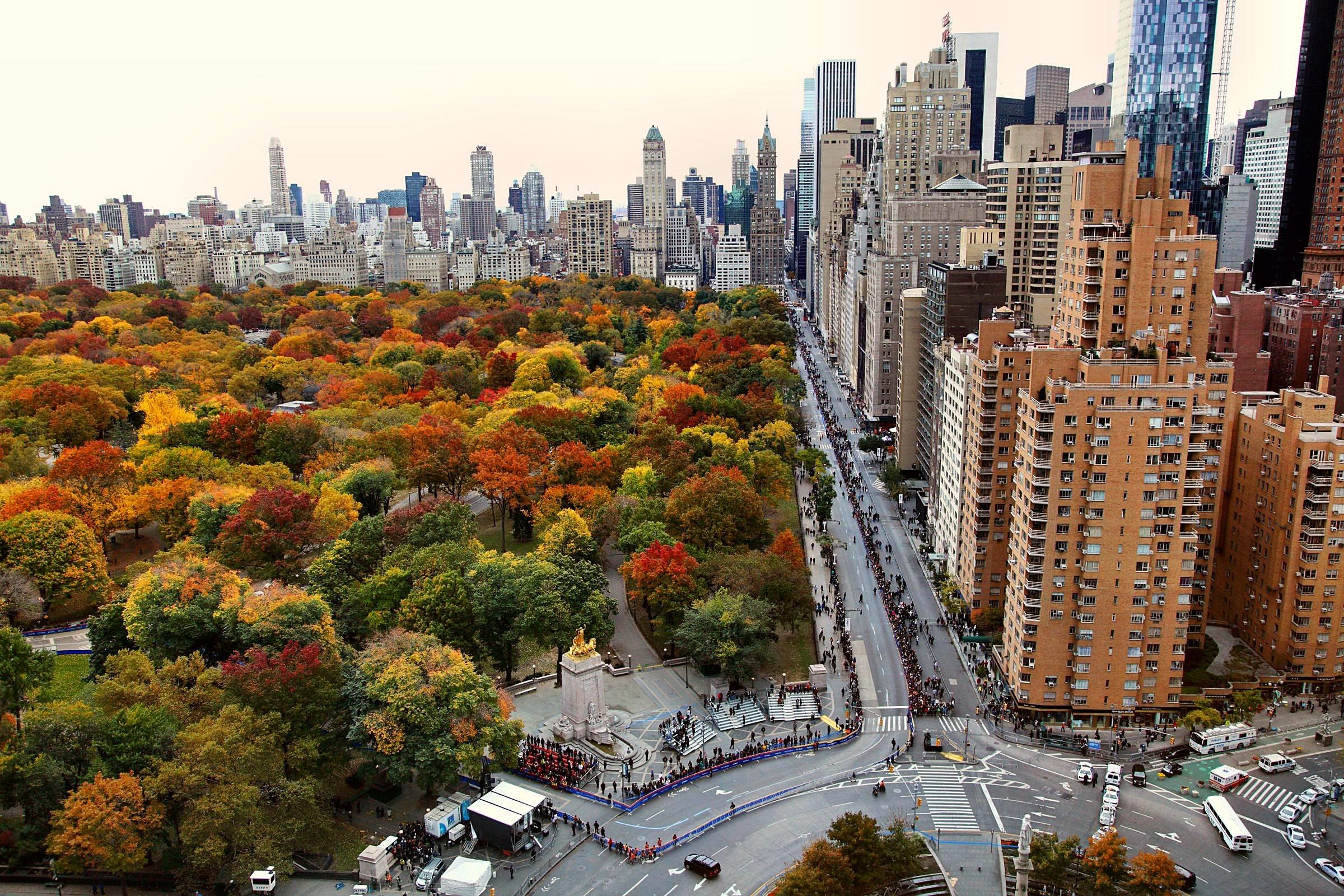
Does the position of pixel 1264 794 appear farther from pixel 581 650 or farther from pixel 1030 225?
pixel 1030 225

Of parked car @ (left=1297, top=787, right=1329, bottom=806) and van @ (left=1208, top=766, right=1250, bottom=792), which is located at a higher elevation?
van @ (left=1208, top=766, right=1250, bottom=792)

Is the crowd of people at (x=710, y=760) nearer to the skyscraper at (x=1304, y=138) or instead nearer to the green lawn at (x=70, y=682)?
the green lawn at (x=70, y=682)

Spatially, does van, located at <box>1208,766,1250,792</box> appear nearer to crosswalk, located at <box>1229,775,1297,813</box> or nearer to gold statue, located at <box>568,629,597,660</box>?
crosswalk, located at <box>1229,775,1297,813</box>

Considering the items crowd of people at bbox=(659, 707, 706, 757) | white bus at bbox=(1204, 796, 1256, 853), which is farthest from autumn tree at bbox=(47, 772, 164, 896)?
white bus at bbox=(1204, 796, 1256, 853)

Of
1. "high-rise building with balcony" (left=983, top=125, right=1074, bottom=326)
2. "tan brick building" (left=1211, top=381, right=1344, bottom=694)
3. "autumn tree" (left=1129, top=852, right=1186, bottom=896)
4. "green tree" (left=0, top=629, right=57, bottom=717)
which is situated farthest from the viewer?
"high-rise building with balcony" (left=983, top=125, right=1074, bottom=326)

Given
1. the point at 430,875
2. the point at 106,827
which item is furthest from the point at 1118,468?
the point at 106,827

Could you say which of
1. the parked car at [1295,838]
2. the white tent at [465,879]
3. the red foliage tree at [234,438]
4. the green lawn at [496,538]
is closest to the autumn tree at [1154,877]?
the parked car at [1295,838]
